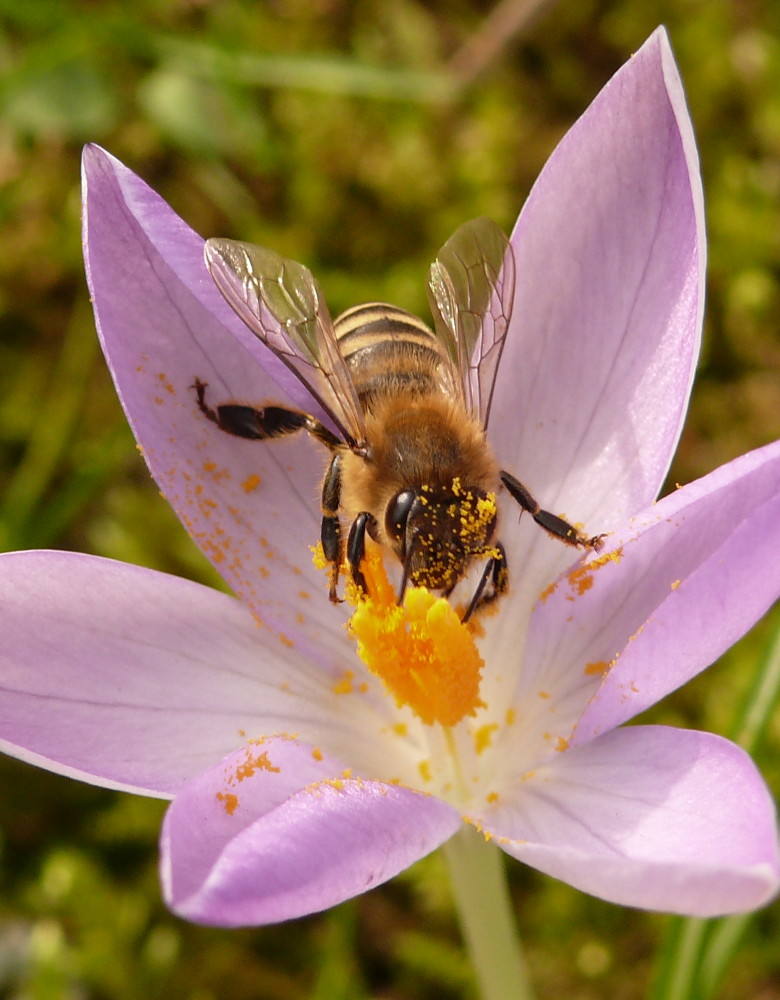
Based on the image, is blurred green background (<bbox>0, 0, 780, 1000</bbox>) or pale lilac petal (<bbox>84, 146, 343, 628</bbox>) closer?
pale lilac petal (<bbox>84, 146, 343, 628</bbox>)

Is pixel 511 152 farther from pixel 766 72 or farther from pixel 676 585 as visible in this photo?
pixel 676 585

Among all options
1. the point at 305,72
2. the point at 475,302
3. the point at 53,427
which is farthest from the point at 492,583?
the point at 305,72

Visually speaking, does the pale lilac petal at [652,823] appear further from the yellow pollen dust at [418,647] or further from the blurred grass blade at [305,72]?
the blurred grass blade at [305,72]

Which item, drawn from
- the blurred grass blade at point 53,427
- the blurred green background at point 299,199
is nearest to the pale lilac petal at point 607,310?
the blurred green background at point 299,199

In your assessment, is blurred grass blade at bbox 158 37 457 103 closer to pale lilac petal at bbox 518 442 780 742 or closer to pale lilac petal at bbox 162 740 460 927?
pale lilac petal at bbox 518 442 780 742

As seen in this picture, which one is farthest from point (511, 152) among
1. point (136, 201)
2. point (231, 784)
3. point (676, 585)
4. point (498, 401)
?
point (231, 784)

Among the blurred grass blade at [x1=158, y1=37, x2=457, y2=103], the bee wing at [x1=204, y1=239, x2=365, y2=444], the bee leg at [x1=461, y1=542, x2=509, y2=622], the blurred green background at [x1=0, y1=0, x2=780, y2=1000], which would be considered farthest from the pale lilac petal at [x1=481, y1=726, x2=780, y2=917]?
the blurred grass blade at [x1=158, y1=37, x2=457, y2=103]
